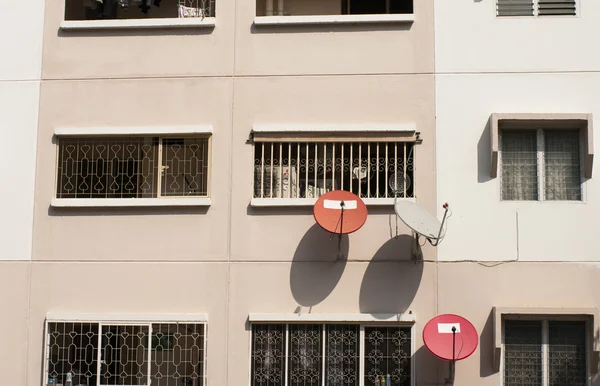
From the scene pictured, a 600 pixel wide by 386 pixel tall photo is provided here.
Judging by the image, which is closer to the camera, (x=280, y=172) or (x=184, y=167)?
(x=280, y=172)

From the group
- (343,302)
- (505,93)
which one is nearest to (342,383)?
(343,302)

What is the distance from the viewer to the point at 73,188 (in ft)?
43.9

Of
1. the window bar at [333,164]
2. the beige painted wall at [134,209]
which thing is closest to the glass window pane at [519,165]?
the window bar at [333,164]

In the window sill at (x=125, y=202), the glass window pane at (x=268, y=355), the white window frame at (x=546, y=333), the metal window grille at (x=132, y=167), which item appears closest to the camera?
the white window frame at (x=546, y=333)

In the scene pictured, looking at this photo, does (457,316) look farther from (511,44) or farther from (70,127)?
(70,127)

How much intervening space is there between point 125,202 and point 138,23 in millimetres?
2806

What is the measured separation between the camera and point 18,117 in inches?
529

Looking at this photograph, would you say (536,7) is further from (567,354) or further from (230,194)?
(230,194)

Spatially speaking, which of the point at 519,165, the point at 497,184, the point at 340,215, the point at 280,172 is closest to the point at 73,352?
the point at 280,172

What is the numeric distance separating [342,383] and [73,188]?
16.5ft

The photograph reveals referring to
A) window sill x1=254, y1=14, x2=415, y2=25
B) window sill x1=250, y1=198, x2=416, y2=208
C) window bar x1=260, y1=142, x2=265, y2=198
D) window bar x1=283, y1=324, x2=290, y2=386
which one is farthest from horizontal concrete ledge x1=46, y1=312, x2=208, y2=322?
window sill x1=254, y1=14, x2=415, y2=25

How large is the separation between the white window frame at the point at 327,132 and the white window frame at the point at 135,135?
2.50 feet

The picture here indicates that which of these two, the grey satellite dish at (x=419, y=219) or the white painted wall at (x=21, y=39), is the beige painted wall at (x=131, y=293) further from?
the white painted wall at (x=21, y=39)

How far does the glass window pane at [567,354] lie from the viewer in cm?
1230
